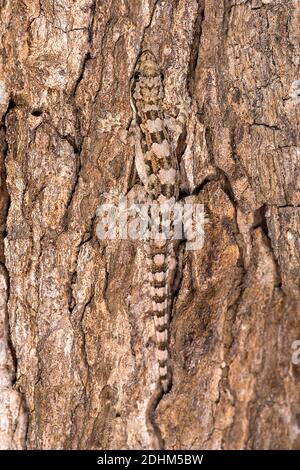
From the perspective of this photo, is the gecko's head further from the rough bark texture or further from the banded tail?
the banded tail

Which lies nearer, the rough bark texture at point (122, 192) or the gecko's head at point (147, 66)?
the rough bark texture at point (122, 192)

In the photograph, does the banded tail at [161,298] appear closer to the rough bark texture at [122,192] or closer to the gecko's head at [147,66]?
the rough bark texture at [122,192]

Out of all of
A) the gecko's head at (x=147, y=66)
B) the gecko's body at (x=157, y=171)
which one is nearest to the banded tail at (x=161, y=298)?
the gecko's body at (x=157, y=171)

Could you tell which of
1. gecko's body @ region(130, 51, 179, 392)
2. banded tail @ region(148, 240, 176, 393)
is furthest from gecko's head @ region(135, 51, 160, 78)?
banded tail @ region(148, 240, 176, 393)

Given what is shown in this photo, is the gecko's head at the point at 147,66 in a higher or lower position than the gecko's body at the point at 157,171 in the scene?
higher

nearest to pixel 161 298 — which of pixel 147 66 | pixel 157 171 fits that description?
pixel 157 171

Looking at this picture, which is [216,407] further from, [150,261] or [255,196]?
[255,196]

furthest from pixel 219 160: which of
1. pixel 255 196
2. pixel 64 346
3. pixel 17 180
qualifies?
pixel 64 346

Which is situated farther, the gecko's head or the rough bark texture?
the gecko's head
